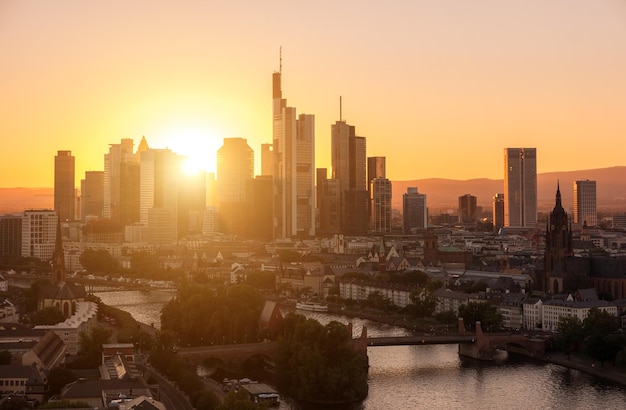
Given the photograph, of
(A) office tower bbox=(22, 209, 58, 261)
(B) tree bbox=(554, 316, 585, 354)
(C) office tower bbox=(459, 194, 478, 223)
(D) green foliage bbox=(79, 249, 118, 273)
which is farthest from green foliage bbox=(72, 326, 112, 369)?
(C) office tower bbox=(459, 194, 478, 223)

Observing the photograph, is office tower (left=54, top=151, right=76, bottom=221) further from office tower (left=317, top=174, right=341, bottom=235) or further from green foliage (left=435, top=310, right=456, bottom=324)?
green foliage (left=435, top=310, right=456, bottom=324)

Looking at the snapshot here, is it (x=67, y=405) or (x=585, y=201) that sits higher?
(x=585, y=201)

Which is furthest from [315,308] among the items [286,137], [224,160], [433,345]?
[224,160]

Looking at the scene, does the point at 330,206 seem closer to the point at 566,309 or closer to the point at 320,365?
Result: the point at 566,309

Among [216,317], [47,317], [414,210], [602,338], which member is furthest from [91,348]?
[414,210]

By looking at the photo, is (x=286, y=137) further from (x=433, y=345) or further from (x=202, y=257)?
(x=433, y=345)

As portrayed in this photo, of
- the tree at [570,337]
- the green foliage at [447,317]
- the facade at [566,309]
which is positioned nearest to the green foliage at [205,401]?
the tree at [570,337]

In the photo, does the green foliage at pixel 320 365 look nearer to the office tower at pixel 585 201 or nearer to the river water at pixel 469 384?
the river water at pixel 469 384
